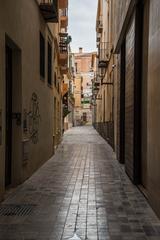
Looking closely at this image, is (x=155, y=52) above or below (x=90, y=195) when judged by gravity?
above

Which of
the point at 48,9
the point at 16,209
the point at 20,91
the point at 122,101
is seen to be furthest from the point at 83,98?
the point at 16,209

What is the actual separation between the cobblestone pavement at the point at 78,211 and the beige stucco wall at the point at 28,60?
787 millimetres

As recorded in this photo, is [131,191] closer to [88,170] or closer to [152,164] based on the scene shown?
[152,164]

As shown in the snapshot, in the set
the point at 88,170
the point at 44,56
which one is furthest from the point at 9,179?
the point at 44,56

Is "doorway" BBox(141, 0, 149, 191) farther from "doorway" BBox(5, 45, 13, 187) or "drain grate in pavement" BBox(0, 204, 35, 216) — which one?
"doorway" BBox(5, 45, 13, 187)

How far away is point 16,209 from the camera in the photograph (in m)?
7.73

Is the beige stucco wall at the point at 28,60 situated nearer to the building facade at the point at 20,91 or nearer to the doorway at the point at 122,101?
the building facade at the point at 20,91

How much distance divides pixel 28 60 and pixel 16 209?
17.1 feet

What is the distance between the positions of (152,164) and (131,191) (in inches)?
89.5

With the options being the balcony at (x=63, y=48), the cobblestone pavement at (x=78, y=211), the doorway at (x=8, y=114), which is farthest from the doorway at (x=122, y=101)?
the balcony at (x=63, y=48)

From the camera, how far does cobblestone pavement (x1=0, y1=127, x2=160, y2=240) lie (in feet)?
20.1

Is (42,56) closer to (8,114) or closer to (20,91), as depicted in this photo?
(20,91)

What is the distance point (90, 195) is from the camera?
9.18m

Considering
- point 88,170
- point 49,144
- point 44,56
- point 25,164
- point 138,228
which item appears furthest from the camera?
point 49,144
